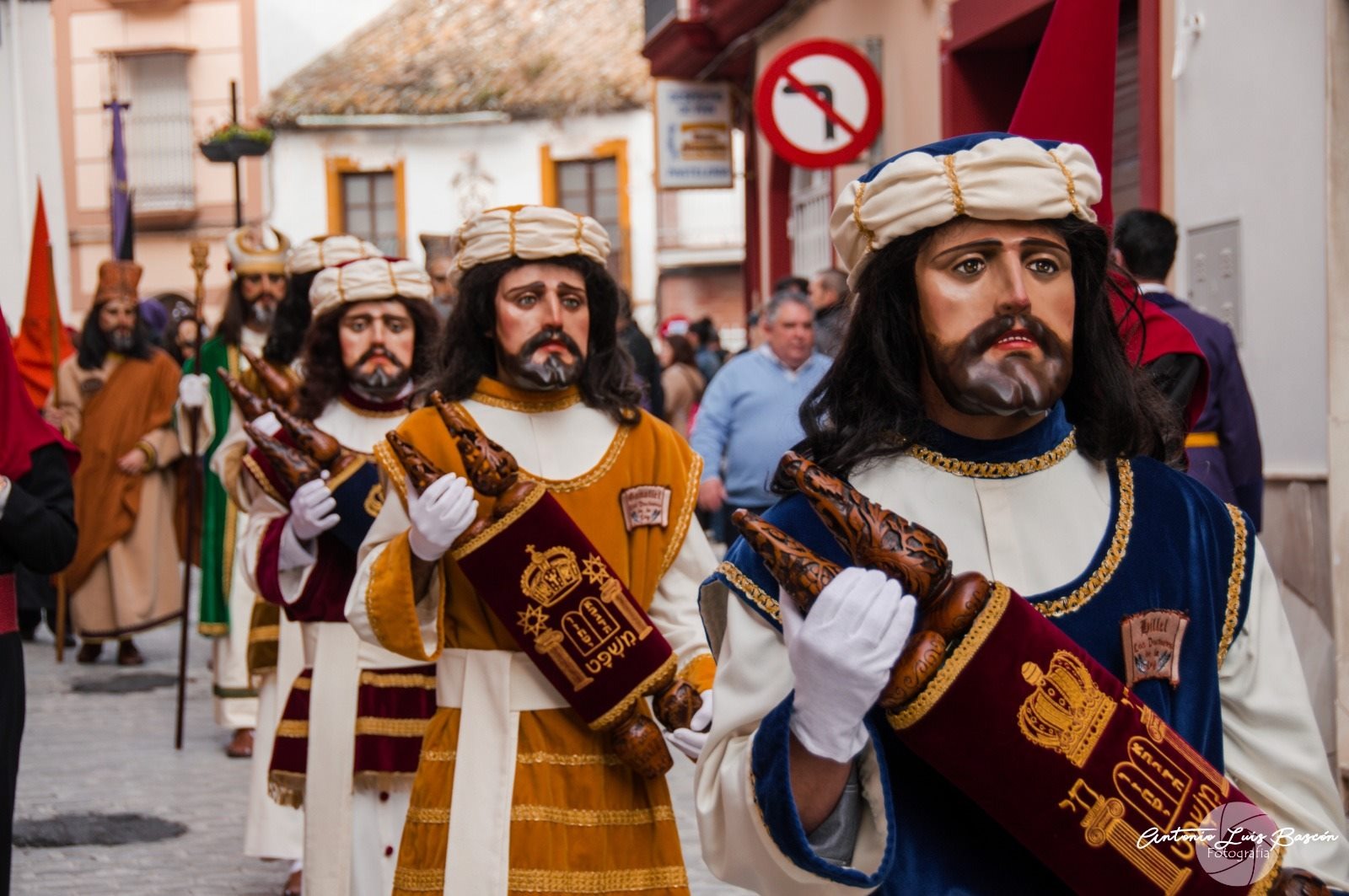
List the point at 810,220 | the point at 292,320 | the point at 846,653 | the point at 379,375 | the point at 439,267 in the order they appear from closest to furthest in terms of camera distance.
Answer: the point at 846,653 → the point at 379,375 → the point at 292,320 → the point at 439,267 → the point at 810,220

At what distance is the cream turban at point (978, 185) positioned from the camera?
260cm

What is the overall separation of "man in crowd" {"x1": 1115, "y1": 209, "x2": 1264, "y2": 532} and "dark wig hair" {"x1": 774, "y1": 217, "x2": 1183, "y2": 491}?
142 inches

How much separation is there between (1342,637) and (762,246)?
37.2 ft

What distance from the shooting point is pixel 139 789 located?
322 inches

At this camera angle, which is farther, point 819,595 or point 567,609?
point 567,609

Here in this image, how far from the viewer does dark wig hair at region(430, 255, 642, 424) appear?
15.4 ft

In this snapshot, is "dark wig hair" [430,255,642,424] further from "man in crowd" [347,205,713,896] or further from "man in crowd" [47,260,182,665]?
"man in crowd" [47,260,182,665]

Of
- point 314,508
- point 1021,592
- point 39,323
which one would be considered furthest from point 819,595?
point 39,323

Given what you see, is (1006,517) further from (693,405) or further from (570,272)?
(693,405)

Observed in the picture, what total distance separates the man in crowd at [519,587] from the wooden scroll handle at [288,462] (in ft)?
1.98

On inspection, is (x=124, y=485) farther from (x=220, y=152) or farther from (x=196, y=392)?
(x=196, y=392)

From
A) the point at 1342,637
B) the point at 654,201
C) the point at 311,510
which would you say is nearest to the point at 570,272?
the point at 311,510

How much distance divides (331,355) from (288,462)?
0.92 m

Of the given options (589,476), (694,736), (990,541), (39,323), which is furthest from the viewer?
(39,323)
